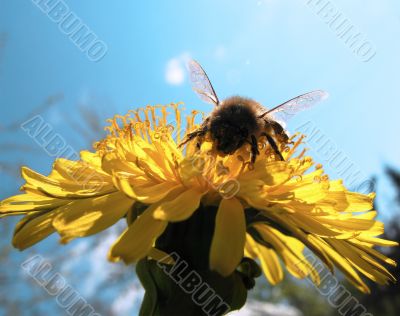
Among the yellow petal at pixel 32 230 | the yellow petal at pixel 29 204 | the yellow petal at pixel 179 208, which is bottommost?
the yellow petal at pixel 179 208

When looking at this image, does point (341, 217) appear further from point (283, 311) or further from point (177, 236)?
point (283, 311)

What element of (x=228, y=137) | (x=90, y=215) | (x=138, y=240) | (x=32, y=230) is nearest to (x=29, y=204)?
(x=32, y=230)

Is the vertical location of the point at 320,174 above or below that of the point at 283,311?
above

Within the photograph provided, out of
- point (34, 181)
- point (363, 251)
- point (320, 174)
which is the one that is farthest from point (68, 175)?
point (363, 251)

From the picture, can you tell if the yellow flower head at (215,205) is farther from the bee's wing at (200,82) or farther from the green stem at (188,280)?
the bee's wing at (200,82)

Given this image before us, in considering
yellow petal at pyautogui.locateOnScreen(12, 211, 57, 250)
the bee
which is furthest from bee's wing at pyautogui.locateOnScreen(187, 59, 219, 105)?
yellow petal at pyautogui.locateOnScreen(12, 211, 57, 250)

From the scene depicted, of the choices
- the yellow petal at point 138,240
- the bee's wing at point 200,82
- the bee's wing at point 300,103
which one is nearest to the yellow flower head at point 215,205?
the yellow petal at point 138,240

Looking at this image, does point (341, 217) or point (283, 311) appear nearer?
point (341, 217)
